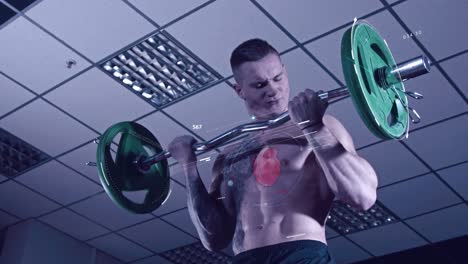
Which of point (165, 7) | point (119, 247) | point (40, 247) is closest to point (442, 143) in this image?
point (165, 7)

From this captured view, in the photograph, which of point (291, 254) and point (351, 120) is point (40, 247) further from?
point (291, 254)

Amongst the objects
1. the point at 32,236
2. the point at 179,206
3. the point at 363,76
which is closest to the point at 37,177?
the point at 32,236

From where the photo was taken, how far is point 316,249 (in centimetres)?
146

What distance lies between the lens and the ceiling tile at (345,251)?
205 inches

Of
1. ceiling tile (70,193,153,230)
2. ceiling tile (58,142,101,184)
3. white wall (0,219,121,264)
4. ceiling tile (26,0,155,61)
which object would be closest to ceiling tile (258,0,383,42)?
ceiling tile (26,0,155,61)

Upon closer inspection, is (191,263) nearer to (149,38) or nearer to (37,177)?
(37,177)

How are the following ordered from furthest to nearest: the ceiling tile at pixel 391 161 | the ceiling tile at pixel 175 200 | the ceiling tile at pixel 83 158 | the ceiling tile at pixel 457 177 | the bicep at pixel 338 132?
the ceiling tile at pixel 175 200
the ceiling tile at pixel 457 177
the ceiling tile at pixel 83 158
the ceiling tile at pixel 391 161
the bicep at pixel 338 132

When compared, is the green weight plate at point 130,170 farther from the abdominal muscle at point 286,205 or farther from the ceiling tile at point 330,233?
the ceiling tile at point 330,233

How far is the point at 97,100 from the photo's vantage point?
3.66 metres

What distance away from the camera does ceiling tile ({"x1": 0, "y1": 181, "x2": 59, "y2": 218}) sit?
4.66 metres

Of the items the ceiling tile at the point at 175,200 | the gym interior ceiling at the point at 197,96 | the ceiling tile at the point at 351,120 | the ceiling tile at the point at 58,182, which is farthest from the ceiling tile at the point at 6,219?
the ceiling tile at the point at 351,120

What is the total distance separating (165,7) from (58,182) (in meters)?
2.05

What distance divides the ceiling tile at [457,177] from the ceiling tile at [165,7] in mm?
2300

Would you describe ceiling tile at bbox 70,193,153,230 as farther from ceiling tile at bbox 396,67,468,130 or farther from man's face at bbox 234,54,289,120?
man's face at bbox 234,54,289,120
